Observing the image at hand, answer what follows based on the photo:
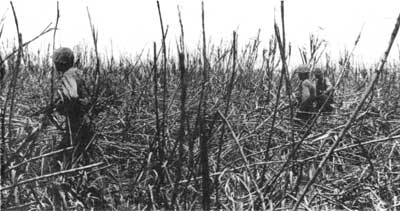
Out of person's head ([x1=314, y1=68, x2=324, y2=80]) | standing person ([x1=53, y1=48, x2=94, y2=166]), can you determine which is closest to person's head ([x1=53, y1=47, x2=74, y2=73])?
standing person ([x1=53, y1=48, x2=94, y2=166])

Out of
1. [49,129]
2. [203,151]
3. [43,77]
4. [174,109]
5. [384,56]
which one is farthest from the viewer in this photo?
[43,77]

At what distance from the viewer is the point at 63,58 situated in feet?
12.4

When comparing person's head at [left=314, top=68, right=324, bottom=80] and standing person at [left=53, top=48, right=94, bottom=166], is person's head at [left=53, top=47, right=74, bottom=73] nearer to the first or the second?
standing person at [left=53, top=48, right=94, bottom=166]

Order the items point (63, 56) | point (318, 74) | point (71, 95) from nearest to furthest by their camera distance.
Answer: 1. point (71, 95)
2. point (63, 56)
3. point (318, 74)

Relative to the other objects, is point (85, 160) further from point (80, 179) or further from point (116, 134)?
point (116, 134)

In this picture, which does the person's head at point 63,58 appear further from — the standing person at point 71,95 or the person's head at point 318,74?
the person's head at point 318,74

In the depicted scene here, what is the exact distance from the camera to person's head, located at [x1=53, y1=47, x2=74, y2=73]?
12.3 ft

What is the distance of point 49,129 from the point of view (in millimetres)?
4098

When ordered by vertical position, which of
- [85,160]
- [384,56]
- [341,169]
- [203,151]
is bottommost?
[341,169]

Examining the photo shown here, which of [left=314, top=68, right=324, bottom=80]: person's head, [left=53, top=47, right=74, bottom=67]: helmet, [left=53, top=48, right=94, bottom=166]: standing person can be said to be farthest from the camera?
[left=314, top=68, right=324, bottom=80]: person's head

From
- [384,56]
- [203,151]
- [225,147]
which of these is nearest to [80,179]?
[225,147]

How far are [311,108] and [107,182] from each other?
8.36ft

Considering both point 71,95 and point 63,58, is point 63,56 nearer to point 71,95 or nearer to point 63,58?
point 63,58

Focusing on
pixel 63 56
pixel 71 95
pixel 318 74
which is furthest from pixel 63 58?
pixel 318 74
